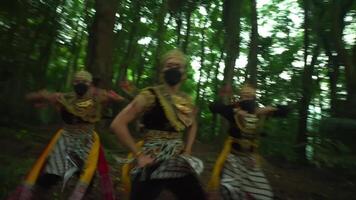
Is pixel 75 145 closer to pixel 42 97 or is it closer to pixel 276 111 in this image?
pixel 42 97

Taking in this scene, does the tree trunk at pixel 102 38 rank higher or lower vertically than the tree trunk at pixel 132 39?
lower

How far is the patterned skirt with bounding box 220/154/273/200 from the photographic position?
5398 millimetres

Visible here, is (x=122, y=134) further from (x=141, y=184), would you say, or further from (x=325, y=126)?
(x=325, y=126)

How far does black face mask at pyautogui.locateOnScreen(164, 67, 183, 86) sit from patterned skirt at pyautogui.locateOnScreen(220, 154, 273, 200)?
6.55 feet

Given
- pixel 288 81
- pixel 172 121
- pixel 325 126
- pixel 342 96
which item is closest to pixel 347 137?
pixel 325 126

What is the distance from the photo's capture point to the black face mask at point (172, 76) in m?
3.94

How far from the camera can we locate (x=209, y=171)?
10398 millimetres

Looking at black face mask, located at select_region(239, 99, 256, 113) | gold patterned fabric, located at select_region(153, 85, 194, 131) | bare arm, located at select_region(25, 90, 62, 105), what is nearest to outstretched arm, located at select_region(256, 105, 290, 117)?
black face mask, located at select_region(239, 99, 256, 113)

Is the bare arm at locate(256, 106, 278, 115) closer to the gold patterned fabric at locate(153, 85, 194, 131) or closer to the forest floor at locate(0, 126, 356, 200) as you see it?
the gold patterned fabric at locate(153, 85, 194, 131)

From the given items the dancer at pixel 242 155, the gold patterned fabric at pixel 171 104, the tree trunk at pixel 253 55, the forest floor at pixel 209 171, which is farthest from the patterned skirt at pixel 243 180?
the tree trunk at pixel 253 55

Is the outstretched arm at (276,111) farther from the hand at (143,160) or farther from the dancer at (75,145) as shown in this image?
the hand at (143,160)

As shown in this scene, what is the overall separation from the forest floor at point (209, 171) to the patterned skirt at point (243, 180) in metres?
2.28

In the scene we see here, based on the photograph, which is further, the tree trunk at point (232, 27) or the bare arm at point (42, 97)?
the tree trunk at point (232, 27)

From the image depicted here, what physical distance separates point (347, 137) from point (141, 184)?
5.63 meters
